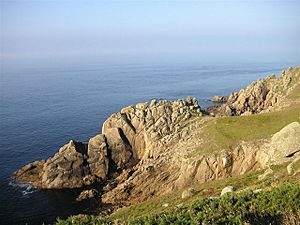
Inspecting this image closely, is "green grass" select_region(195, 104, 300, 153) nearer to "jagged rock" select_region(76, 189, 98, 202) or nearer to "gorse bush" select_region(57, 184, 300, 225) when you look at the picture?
"jagged rock" select_region(76, 189, 98, 202)

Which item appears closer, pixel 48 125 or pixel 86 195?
pixel 86 195

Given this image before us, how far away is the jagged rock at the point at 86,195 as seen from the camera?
65.5 metres

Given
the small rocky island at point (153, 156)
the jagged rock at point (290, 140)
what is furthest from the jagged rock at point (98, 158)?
the jagged rock at point (290, 140)

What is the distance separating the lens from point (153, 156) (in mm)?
76062

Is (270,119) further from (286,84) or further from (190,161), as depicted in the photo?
(286,84)

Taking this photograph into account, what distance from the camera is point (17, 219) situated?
2315 inches

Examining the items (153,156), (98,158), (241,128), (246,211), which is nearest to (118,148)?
(98,158)

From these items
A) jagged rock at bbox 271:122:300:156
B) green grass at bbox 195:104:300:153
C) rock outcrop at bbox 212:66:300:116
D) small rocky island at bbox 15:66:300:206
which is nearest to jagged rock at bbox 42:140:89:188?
small rocky island at bbox 15:66:300:206

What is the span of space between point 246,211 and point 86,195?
163 ft

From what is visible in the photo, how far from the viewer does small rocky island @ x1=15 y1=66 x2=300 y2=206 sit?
59438mm

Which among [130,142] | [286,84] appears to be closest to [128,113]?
[130,142]

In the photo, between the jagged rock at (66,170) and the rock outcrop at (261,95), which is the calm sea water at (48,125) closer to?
the jagged rock at (66,170)

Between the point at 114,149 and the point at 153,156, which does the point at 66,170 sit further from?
the point at 153,156

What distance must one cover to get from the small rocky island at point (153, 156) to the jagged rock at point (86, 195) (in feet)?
0.67
